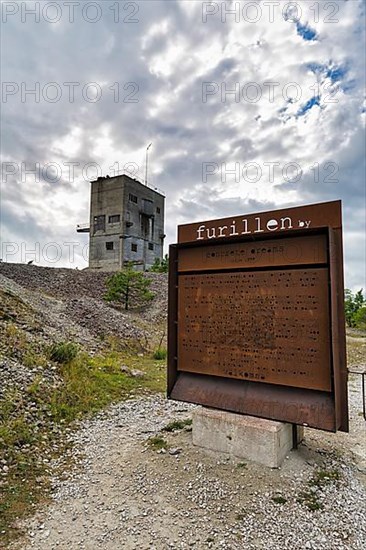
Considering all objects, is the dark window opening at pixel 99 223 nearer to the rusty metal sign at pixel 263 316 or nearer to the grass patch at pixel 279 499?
the rusty metal sign at pixel 263 316

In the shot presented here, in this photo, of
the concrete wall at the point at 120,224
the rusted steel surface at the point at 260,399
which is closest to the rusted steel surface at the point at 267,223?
the rusted steel surface at the point at 260,399

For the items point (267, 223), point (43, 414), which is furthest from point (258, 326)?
point (43, 414)

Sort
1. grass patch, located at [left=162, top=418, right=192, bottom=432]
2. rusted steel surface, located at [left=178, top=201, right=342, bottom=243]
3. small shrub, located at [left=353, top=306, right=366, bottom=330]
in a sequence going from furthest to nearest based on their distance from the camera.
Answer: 1. small shrub, located at [left=353, top=306, right=366, bottom=330]
2. grass patch, located at [left=162, top=418, right=192, bottom=432]
3. rusted steel surface, located at [left=178, top=201, right=342, bottom=243]

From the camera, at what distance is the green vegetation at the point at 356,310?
21875 millimetres

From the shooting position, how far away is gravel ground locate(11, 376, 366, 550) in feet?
9.70

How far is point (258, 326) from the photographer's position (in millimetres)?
4195

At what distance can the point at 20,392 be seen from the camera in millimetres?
5539

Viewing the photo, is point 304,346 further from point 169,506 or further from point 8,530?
point 8,530

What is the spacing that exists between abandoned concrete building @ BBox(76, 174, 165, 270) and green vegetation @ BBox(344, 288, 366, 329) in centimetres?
1673

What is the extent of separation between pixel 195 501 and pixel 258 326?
1.89m

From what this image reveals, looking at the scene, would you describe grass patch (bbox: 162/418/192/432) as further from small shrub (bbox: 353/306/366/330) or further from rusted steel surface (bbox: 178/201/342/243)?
small shrub (bbox: 353/306/366/330)

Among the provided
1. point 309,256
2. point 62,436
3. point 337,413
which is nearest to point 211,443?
point 337,413

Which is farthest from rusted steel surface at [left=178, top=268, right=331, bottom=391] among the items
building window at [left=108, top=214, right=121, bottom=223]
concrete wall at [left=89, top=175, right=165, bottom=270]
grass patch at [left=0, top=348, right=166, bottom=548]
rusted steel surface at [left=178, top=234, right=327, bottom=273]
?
building window at [left=108, top=214, right=121, bottom=223]

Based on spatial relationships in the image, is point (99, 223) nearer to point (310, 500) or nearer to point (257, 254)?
point (257, 254)
